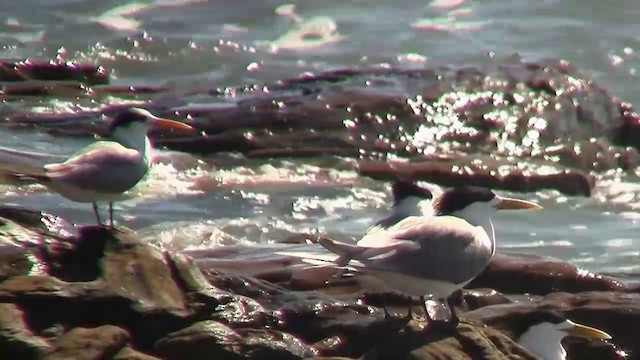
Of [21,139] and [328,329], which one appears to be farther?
[21,139]

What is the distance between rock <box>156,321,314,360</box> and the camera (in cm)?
619

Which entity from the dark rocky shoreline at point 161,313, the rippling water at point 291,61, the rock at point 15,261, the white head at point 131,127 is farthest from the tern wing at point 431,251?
the rippling water at point 291,61

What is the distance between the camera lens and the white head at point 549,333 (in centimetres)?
768

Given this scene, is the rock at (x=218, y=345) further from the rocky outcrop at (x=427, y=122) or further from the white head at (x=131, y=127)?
the rocky outcrop at (x=427, y=122)

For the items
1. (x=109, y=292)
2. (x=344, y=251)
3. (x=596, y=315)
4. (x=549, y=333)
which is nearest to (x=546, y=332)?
(x=549, y=333)

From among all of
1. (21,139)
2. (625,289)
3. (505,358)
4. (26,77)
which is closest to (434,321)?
(505,358)

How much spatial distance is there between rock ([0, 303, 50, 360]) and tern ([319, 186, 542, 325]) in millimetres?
1346

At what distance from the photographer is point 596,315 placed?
26.9ft

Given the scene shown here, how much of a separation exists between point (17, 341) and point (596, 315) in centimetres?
353

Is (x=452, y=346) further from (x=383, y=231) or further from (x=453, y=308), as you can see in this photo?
(x=383, y=231)

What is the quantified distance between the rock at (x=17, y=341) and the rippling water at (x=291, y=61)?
155 inches

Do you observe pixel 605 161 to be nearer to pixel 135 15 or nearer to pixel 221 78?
pixel 221 78

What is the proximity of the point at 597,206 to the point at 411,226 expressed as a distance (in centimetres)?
539

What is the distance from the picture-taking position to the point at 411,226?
7320 mm
